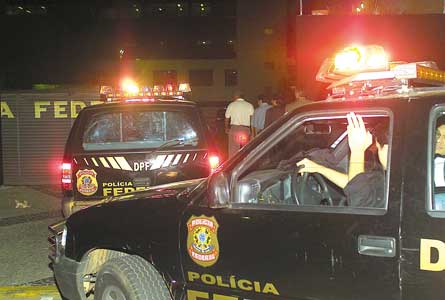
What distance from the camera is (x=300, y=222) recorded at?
2.90m

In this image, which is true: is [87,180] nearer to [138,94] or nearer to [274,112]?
[138,94]

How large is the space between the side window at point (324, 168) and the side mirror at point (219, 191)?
0.08m

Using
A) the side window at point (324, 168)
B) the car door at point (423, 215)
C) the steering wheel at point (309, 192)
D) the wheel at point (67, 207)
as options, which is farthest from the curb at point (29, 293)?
the car door at point (423, 215)

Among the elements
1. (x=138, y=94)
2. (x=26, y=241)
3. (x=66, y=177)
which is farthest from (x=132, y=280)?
(x=26, y=241)

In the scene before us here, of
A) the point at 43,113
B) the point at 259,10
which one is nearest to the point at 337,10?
the point at 43,113

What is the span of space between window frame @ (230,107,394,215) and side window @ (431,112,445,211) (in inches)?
7.6

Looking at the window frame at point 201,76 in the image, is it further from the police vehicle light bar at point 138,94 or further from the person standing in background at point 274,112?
the police vehicle light bar at point 138,94

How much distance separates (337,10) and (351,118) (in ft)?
32.5

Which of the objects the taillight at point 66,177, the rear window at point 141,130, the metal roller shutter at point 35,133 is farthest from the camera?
the metal roller shutter at point 35,133

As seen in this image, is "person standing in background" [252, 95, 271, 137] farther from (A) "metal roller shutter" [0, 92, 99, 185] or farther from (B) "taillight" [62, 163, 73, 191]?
(B) "taillight" [62, 163, 73, 191]

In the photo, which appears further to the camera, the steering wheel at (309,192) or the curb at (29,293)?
the curb at (29,293)

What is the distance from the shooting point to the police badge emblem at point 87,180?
605 centimetres

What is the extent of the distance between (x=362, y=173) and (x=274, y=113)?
8123mm

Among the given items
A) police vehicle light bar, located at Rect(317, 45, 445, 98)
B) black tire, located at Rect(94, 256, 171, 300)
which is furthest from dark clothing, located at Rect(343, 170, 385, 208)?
black tire, located at Rect(94, 256, 171, 300)
